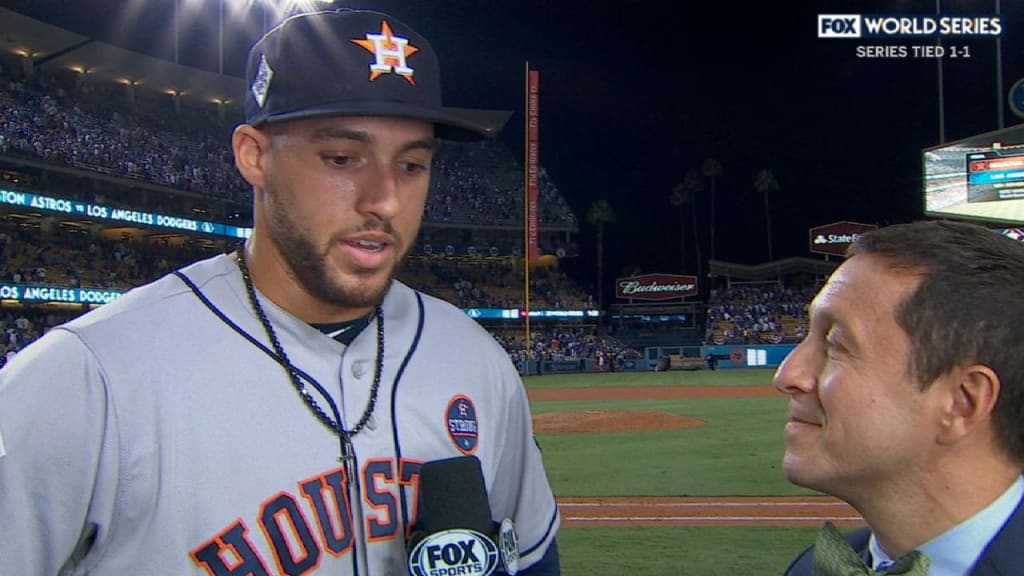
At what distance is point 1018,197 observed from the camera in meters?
18.6

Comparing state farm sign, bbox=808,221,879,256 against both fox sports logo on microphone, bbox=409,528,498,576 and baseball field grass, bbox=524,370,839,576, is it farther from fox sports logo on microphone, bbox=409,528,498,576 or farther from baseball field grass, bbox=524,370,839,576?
fox sports logo on microphone, bbox=409,528,498,576

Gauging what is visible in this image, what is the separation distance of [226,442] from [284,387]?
176 mm

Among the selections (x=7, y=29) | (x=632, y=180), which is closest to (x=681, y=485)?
(x=7, y=29)

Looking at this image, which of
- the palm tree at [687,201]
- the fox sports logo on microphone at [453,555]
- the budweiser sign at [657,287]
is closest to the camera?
the fox sports logo on microphone at [453,555]

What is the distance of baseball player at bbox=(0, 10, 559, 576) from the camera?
5.04ft

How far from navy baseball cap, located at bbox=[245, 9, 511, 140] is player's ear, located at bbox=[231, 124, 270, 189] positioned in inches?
1.3

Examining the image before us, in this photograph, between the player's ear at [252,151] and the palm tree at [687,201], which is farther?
the palm tree at [687,201]

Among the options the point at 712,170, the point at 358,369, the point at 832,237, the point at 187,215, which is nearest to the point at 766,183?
the point at 712,170

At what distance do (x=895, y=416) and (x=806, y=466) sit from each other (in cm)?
19

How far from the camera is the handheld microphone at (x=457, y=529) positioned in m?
1.64

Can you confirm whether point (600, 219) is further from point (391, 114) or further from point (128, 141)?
point (391, 114)

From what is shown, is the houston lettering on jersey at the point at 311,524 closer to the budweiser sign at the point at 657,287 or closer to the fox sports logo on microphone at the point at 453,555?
the fox sports logo on microphone at the point at 453,555

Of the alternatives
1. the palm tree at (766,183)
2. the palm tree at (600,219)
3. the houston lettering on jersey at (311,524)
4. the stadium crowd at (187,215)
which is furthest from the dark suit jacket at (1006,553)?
the palm tree at (766,183)

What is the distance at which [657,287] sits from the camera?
170 ft
